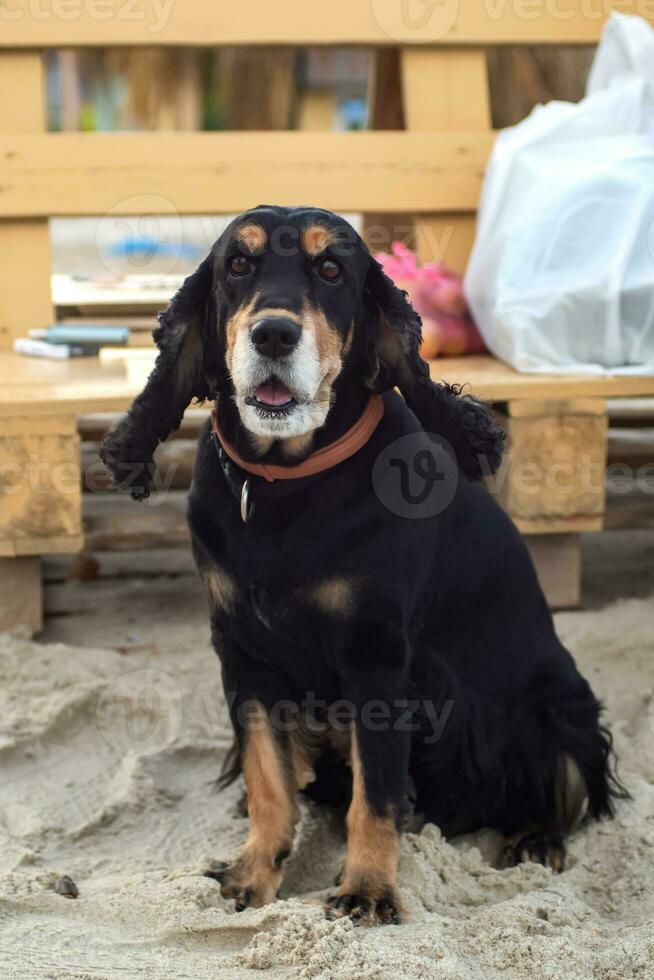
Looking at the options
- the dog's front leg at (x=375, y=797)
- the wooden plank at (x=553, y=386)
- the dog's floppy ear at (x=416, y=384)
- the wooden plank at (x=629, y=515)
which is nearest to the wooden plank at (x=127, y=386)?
the wooden plank at (x=553, y=386)

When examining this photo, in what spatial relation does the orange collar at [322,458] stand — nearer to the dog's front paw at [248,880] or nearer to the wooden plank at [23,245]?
the dog's front paw at [248,880]

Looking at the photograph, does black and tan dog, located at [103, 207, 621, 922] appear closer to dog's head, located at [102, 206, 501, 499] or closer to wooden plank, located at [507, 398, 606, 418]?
dog's head, located at [102, 206, 501, 499]

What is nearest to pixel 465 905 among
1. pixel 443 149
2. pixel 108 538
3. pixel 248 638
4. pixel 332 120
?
pixel 248 638

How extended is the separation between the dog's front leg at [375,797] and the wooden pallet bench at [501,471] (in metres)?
1.63

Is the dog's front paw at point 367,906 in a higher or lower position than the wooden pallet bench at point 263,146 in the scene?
lower

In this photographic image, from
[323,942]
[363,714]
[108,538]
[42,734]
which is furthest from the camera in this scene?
[108,538]

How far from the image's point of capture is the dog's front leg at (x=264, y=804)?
9.00 ft

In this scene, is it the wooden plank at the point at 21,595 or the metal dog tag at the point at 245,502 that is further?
the wooden plank at the point at 21,595

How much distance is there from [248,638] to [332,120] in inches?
655

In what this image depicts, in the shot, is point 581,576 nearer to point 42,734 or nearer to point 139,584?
point 139,584

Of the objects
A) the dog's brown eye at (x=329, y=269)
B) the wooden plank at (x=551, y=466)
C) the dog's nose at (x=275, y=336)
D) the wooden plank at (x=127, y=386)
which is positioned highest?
the dog's brown eye at (x=329, y=269)

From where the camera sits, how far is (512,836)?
3.08m

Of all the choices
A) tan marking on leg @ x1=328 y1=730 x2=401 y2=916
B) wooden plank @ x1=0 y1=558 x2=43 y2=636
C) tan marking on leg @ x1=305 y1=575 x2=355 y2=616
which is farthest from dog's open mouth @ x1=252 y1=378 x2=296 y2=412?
wooden plank @ x1=0 y1=558 x2=43 y2=636

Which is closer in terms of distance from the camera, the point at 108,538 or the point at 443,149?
the point at 108,538
